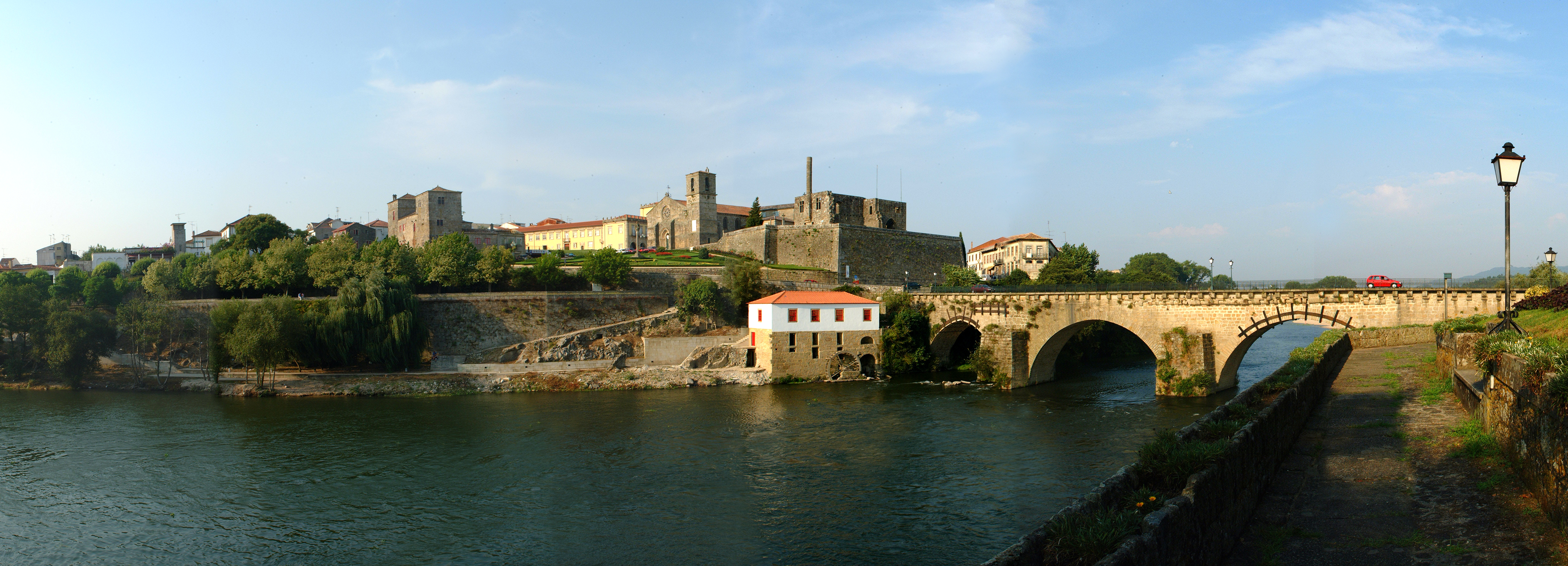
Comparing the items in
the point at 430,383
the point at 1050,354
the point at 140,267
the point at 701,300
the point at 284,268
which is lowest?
the point at 430,383

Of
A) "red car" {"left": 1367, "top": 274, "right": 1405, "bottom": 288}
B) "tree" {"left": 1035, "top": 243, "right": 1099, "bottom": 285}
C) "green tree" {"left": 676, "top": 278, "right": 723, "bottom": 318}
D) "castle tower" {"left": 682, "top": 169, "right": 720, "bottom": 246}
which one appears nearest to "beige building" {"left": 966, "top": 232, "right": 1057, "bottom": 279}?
"tree" {"left": 1035, "top": 243, "right": 1099, "bottom": 285}

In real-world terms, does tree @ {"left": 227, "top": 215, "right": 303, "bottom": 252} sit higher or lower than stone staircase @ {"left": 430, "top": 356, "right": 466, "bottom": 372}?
higher

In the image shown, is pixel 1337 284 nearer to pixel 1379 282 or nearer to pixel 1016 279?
pixel 1379 282

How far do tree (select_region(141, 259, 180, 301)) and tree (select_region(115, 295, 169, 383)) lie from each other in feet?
14.9

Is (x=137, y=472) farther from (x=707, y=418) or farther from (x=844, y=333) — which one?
(x=844, y=333)

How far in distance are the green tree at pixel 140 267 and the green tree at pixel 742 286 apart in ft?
118

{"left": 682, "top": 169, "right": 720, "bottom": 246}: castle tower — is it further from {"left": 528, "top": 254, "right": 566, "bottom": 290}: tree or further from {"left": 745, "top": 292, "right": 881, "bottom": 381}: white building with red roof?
{"left": 745, "top": 292, "right": 881, "bottom": 381}: white building with red roof

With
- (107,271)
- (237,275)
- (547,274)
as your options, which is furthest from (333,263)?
(107,271)

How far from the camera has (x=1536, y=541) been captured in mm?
5645

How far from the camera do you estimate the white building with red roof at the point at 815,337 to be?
3922cm

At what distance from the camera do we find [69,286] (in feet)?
166

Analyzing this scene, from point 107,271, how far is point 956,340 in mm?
56540

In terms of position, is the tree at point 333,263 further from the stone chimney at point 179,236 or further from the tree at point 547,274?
the stone chimney at point 179,236

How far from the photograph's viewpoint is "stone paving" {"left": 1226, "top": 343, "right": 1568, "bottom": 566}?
5.87 metres
